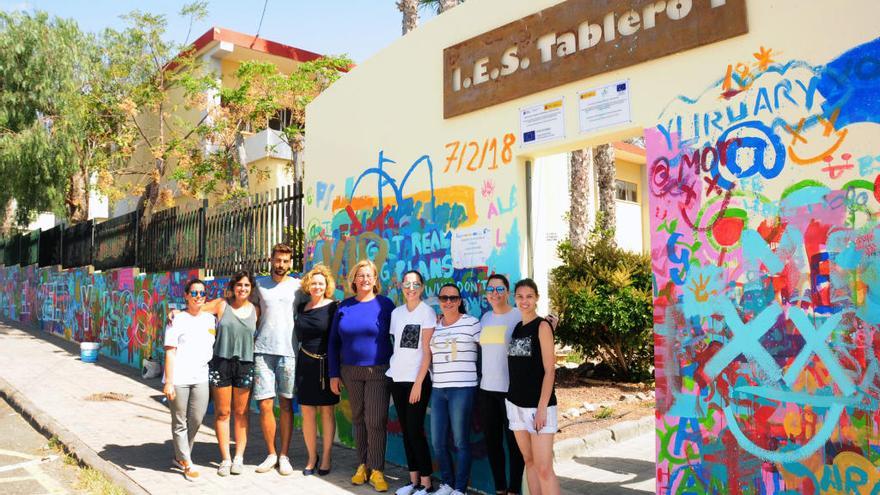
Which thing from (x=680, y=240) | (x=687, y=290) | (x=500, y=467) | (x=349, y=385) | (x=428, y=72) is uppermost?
(x=428, y=72)

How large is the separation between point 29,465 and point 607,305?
6.74 m

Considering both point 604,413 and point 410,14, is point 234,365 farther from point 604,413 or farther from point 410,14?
point 410,14

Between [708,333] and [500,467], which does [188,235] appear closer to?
[500,467]

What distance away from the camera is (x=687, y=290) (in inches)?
161

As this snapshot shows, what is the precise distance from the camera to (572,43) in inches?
190

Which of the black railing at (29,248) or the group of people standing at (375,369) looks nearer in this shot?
the group of people standing at (375,369)

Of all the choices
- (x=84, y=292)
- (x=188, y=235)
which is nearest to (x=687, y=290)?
(x=188, y=235)

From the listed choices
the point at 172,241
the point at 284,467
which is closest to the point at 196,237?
the point at 172,241

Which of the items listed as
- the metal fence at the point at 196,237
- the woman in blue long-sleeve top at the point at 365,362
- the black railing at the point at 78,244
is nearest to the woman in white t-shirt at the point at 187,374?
the woman in blue long-sleeve top at the point at 365,362

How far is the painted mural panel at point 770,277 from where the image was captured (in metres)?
3.45

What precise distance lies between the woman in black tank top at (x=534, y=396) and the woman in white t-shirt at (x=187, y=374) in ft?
9.08

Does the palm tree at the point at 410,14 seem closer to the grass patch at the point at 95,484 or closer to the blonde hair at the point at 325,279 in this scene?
the blonde hair at the point at 325,279

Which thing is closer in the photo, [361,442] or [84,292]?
[361,442]

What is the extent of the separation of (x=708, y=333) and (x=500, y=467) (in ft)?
6.15
